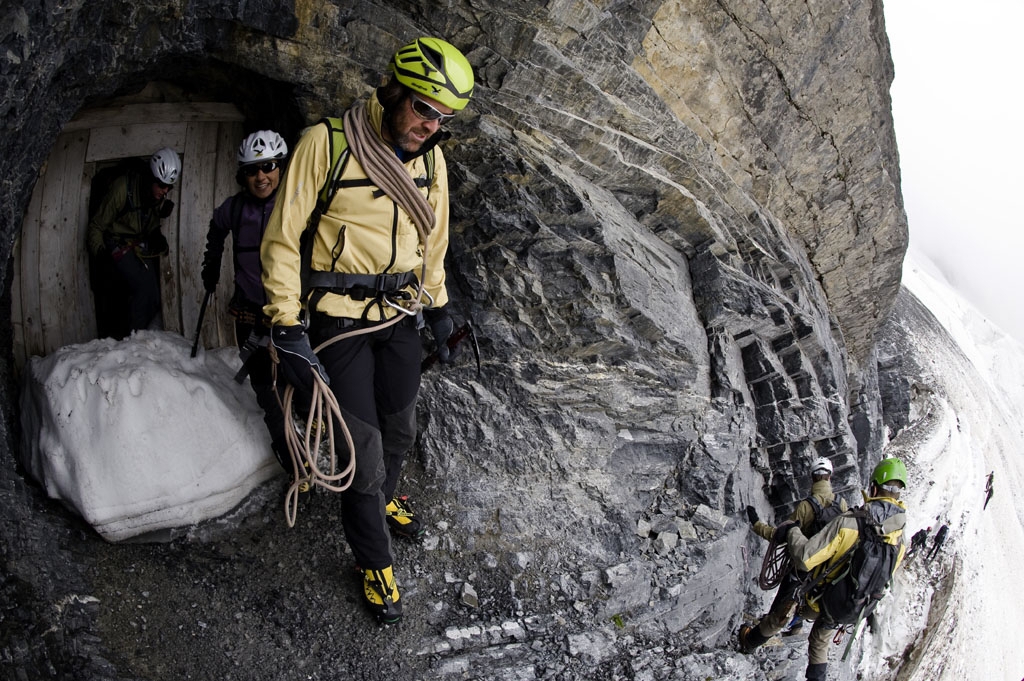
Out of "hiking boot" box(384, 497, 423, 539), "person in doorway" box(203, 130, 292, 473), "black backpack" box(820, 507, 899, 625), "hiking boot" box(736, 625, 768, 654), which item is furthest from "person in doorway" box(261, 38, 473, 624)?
"black backpack" box(820, 507, 899, 625)

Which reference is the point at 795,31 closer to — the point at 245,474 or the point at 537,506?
the point at 537,506

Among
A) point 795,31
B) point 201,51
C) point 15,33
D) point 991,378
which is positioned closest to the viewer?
point 15,33

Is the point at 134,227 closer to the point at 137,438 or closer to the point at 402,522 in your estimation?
the point at 137,438

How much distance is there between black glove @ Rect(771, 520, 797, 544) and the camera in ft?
22.1

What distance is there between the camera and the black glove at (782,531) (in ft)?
22.1

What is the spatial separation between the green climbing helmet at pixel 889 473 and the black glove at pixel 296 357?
4999 millimetres

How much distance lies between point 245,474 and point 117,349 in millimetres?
1345

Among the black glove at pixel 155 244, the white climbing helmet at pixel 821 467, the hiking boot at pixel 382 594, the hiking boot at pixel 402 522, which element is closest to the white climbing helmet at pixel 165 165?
the black glove at pixel 155 244

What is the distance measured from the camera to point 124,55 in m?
5.02

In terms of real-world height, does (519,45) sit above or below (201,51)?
above

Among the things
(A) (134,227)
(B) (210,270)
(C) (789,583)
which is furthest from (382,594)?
(C) (789,583)

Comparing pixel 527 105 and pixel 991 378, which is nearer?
pixel 527 105

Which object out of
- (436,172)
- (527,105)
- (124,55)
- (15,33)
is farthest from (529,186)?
(15,33)

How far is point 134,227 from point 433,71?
352 centimetres
